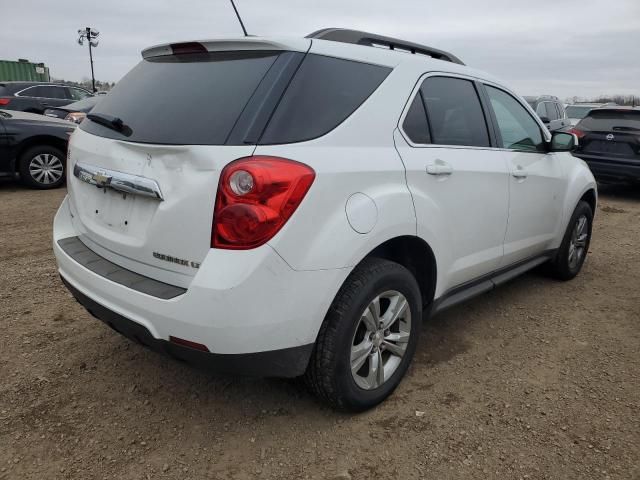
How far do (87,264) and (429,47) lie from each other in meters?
2.30

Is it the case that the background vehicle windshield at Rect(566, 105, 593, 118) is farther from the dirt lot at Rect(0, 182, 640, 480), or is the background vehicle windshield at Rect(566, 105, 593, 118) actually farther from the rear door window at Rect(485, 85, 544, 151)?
the dirt lot at Rect(0, 182, 640, 480)

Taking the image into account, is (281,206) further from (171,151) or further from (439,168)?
(439,168)

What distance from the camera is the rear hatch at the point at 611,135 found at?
796 centimetres

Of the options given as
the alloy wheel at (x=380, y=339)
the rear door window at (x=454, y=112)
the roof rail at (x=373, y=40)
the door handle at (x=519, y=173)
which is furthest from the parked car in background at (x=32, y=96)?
the alloy wheel at (x=380, y=339)

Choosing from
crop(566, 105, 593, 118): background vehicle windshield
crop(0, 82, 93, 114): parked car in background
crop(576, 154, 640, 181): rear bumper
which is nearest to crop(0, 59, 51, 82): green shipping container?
crop(0, 82, 93, 114): parked car in background

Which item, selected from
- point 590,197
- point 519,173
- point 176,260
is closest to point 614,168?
point 590,197

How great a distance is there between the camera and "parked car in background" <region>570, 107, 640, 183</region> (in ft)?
26.0

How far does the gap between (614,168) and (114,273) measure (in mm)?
8053

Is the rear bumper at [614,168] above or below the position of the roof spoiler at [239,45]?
below

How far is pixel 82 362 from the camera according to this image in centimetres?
293

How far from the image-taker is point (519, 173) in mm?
3344

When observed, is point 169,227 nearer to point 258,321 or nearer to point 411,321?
point 258,321

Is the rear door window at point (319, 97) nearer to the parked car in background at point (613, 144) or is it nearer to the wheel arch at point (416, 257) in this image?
the wheel arch at point (416, 257)

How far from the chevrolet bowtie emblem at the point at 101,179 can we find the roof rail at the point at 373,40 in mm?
1175
